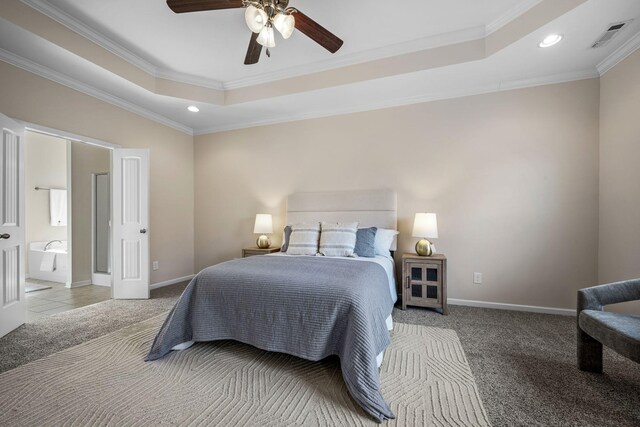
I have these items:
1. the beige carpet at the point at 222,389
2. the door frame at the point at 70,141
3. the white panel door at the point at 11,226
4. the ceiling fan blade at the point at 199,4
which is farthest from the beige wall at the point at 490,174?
the white panel door at the point at 11,226

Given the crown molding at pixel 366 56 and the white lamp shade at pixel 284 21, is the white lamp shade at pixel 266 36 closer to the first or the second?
the white lamp shade at pixel 284 21

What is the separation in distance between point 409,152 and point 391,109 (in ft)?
2.09

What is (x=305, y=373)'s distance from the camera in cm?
183

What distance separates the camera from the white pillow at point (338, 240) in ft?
9.79

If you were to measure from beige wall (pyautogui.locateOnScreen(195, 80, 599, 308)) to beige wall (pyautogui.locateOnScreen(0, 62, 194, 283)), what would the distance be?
1.85 m

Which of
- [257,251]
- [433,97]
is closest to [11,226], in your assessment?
[257,251]

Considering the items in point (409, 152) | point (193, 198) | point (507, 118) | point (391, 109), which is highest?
point (391, 109)

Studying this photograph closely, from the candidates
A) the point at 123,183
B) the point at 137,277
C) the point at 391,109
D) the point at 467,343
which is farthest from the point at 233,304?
the point at 391,109

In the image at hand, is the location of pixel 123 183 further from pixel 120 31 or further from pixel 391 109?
pixel 391 109

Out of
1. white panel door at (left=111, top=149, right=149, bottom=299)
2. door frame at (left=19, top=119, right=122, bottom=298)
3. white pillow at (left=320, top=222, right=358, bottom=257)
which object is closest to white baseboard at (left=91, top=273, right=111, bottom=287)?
door frame at (left=19, top=119, right=122, bottom=298)

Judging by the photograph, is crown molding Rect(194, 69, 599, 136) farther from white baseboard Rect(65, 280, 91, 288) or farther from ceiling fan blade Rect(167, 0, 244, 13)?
white baseboard Rect(65, 280, 91, 288)

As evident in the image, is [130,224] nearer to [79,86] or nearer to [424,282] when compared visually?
[79,86]

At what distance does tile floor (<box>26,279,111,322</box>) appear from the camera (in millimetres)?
3098

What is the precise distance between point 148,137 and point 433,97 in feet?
13.3
